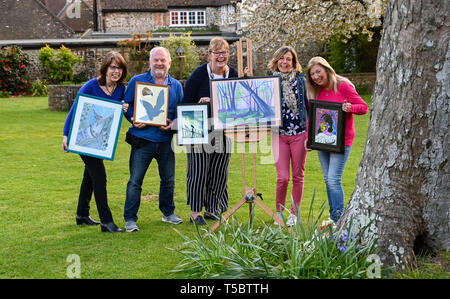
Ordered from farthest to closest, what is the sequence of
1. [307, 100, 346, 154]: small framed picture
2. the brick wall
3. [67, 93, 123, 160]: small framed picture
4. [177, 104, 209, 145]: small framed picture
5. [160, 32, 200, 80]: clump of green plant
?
Result: 1. the brick wall
2. [160, 32, 200, 80]: clump of green plant
3. [177, 104, 209, 145]: small framed picture
4. [67, 93, 123, 160]: small framed picture
5. [307, 100, 346, 154]: small framed picture

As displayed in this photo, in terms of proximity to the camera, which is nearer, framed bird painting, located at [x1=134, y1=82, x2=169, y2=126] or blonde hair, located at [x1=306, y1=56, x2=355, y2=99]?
blonde hair, located at [x1=306, y1=56, x2=355, y2=99]

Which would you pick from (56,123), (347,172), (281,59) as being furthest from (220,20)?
(281,59)

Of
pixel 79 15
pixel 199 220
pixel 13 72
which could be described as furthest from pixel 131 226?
pixel 79 15

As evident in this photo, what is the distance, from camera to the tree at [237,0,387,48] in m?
→ 18.9

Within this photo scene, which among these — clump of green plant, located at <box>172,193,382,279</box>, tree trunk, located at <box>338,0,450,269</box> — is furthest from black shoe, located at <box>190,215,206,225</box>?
tree trunk, located at <box>338,0,450,269</box>

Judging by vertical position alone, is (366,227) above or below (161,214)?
above

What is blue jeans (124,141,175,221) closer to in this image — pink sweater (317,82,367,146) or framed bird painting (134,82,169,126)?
Answer: framed bird painting (134,82,169,126)

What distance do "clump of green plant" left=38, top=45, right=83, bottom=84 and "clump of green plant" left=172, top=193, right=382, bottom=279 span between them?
2593 cm

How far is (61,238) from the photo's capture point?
6.43 meters

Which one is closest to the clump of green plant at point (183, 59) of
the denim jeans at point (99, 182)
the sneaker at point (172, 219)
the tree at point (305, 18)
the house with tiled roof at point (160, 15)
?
the tree at point (305, 18)

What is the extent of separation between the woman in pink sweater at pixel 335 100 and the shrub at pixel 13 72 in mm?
24598

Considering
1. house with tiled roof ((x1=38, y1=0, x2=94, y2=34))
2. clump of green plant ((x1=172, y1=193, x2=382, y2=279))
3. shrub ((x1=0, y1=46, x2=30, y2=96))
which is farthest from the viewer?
house with tiled roof ((x1=38, y1=0, x2=94, y2=34))

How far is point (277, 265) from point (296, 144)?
6.84ft
